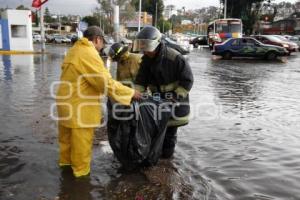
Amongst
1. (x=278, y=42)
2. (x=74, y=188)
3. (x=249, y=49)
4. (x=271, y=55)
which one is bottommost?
(x=271, y=55)

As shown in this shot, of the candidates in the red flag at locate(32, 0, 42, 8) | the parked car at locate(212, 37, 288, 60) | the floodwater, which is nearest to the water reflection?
the floodwater

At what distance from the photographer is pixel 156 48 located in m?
4.73

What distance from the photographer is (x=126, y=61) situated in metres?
6.51

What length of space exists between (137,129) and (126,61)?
224 centimetres

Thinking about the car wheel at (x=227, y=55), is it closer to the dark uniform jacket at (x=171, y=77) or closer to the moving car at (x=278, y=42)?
the moving car at (x=278, y=42)

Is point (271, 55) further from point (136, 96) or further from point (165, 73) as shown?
point (136, 96)

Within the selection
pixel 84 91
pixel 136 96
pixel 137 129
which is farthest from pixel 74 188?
pixel 136 96

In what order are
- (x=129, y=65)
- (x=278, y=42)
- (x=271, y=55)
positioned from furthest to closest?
(x=278, y=42), (x=271, y=55), (x=129, y=65)

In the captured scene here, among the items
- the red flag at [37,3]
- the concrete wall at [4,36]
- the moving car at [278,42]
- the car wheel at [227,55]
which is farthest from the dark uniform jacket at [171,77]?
the concrete wall at [4,36]

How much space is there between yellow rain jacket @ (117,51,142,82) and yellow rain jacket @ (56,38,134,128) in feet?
6.76

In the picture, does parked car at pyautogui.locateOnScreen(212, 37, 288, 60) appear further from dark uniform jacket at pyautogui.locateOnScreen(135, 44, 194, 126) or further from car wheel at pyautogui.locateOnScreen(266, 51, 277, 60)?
dark uniform jacket at pyautogui.locateOnScreen(135, 44, 194, 126)

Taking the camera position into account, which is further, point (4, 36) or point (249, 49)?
point (4, 36)

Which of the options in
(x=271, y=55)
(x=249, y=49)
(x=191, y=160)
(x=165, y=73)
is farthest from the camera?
(x=249, y=49)

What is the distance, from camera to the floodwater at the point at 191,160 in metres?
4.42
